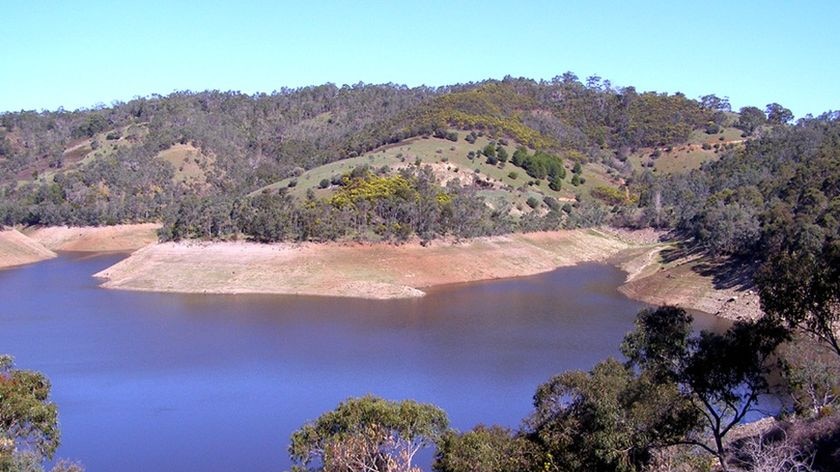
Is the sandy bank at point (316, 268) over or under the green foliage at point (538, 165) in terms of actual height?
under

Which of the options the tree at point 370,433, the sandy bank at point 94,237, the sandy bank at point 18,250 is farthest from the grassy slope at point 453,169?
the tree at point 370,433

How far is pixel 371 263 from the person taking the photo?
65.9m

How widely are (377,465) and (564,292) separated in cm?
4536

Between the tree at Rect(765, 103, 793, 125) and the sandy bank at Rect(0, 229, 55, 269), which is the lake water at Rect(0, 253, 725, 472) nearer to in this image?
the sandy bank at Rect(0, 229, 55, 269)

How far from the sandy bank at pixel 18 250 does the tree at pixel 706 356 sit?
81593 millimetres

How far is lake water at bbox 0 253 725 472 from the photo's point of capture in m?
28.4

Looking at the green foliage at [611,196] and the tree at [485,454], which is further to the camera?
the green foliage at [611,196]

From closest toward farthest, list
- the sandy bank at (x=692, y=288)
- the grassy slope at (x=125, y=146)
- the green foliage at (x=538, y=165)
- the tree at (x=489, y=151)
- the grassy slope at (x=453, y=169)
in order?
1. the sandy bank at (x=692, y=288)
2. the grassy slope at (x=453, y=169)
3. the tree at (x=489, y=151)
4. the green foliage at (x=538, y=165)
5. the grassy slope at (x=125, y=146)

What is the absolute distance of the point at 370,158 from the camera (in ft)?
335

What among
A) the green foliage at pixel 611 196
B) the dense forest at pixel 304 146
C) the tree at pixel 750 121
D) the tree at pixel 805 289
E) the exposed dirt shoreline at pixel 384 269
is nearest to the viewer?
the tree at pixel 805 289

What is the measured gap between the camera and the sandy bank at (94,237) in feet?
324

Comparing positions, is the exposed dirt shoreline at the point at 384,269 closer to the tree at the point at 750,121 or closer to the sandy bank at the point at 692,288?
the sandy bank at the point at 692,288

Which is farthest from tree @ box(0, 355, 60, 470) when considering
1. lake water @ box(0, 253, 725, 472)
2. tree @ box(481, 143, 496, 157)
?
tree @ box(481, 143, 496, 157)

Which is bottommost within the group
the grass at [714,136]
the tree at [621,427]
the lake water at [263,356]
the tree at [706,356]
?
the lake water at [263,356]
